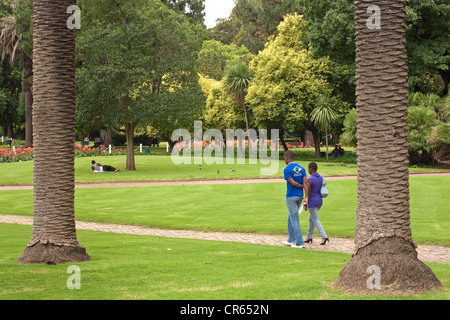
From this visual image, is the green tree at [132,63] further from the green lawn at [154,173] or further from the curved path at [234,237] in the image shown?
the curved path at [234,237]

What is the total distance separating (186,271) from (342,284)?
93.3 inches

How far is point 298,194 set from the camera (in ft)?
37.4

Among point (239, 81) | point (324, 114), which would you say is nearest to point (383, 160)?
point (324, 114)

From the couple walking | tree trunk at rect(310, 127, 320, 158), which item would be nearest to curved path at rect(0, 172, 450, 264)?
the couple walking

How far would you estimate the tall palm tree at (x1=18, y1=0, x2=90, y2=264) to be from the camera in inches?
337

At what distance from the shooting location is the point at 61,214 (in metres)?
8.66

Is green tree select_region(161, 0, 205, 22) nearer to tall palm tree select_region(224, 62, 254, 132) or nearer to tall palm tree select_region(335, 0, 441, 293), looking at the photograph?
tall palm tree select_region(224, 62, 254, 132)

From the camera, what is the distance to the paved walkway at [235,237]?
11.2m

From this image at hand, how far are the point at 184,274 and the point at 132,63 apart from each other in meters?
22.6

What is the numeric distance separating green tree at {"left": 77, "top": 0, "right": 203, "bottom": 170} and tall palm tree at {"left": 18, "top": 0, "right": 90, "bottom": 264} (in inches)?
794

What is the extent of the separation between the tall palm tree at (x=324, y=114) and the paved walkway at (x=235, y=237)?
2536 centimetres

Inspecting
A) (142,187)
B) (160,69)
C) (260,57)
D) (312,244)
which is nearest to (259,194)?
(142,187)
